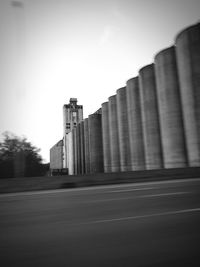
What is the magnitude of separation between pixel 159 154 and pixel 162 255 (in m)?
23.0

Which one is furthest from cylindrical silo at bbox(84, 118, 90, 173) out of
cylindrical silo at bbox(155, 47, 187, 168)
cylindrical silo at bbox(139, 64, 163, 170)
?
cylindrical silo at bbox(155, 47, 187, 168)

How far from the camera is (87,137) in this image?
49.4m

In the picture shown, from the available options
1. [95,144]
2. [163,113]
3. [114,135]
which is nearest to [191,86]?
[163,113]

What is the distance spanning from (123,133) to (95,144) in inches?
506

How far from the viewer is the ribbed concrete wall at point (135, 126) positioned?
91.6 feet

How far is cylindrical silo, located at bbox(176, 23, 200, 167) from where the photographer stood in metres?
19.5

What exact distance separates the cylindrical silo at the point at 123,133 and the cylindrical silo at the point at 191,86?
12.4 metres

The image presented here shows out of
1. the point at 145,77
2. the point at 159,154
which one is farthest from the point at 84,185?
the point at 145,77

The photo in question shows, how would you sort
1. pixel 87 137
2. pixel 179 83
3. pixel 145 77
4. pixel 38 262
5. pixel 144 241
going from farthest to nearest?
pixel 87 137 → pixel 145 77 → pixel 179 83 → pixel 144 241 → pixel 38 262

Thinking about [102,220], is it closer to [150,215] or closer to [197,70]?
[150,215]

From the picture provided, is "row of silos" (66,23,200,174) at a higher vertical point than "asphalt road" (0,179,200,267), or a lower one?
higher

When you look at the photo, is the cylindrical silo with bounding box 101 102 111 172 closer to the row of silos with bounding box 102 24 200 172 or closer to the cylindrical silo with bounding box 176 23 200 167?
the row of silos with bounding box 102 24 200 172

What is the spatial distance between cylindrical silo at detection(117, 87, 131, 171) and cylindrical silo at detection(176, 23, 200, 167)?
488 inches

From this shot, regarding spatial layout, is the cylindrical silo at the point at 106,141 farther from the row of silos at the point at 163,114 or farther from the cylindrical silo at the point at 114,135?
the row of silos at the point at 163,114
